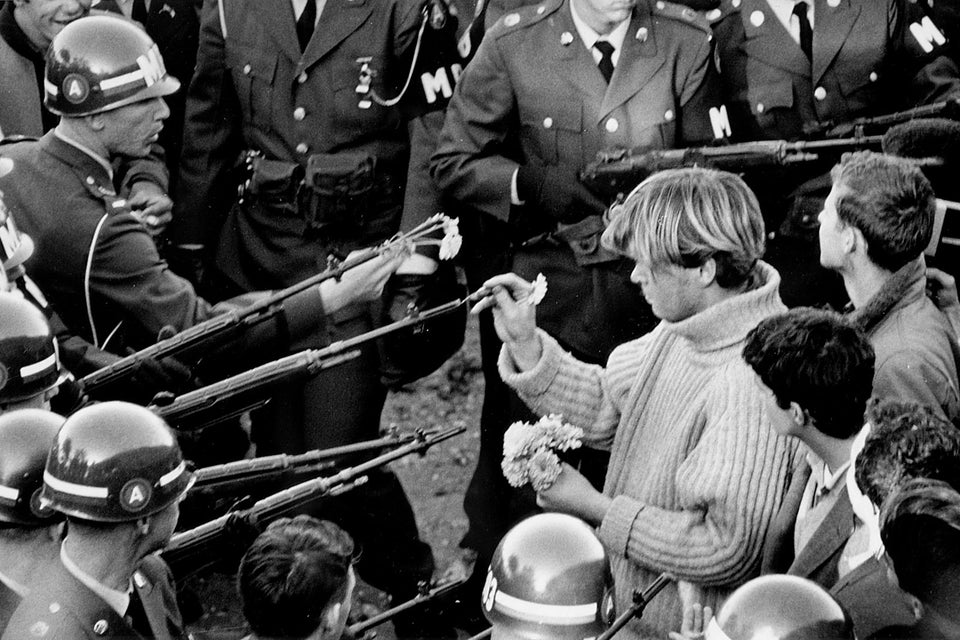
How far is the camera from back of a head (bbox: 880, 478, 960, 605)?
10.8 feet

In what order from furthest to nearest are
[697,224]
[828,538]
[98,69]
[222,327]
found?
[98,69]
[222,327]
[697,224]
[828,538]

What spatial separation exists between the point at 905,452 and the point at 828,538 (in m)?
0.43

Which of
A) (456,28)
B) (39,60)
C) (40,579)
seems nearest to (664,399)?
(40,579)

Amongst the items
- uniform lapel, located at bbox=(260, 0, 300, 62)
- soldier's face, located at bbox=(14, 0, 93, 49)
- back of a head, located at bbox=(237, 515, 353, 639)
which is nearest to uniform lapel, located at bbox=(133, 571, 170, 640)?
back of a head, located at bbox=(237, 515, 353, 639)

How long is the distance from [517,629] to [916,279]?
1939 millimetres

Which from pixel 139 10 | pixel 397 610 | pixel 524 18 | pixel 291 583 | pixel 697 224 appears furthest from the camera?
pixel 139 10

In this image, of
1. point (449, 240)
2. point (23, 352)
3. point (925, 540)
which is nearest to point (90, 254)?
point (23, 352)

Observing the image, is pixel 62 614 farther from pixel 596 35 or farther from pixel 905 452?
pixel 596 35

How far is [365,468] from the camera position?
5145 mm

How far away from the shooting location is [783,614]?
3.26 metres

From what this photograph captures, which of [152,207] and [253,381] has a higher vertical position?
[253,381]

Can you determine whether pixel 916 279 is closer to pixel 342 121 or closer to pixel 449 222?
pixel 449 222

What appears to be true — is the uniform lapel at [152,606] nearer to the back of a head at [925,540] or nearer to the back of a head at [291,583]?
the back of a head at [291,583]

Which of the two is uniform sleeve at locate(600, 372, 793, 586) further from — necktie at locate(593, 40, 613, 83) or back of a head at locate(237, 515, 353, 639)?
necktie at locate(593, 40, 613, 83)
